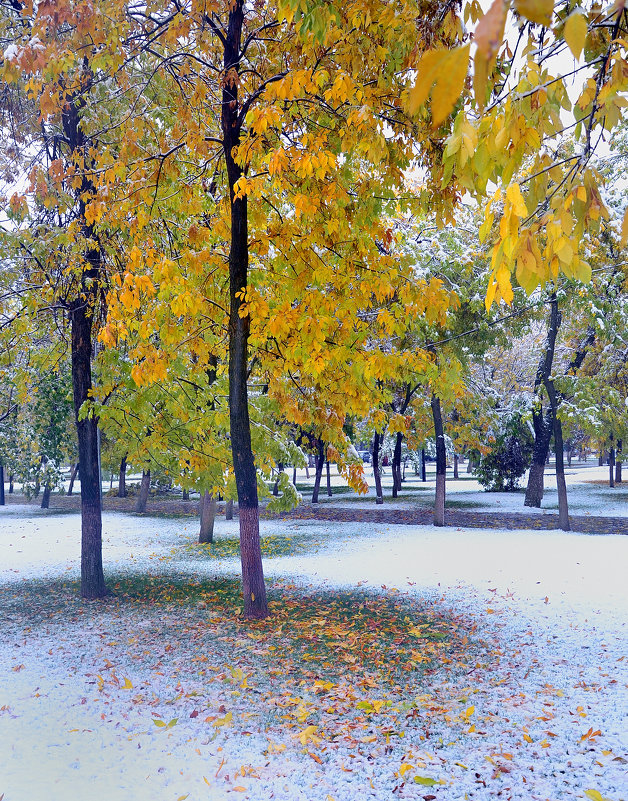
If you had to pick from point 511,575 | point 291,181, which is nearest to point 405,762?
point 291,181

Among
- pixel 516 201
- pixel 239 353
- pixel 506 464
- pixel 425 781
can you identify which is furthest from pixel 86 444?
pixel 506 464

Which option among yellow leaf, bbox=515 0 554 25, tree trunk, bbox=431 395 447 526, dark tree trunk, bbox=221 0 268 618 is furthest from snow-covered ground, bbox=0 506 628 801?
tree trunk, bbox=431 395 447 526

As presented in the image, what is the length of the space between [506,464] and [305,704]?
84.3 ft

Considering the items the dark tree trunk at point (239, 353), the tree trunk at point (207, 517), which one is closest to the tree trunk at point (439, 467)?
the tree trunk at point (207, 517)

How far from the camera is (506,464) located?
94.7 ft

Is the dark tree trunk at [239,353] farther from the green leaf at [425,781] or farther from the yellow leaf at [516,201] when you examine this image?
the yellow leaf at [516,201]

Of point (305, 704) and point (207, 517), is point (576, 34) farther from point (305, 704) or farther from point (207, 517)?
point (207, 517)

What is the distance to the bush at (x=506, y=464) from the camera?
92.3 feet

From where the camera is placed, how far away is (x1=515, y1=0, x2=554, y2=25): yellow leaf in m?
1.28

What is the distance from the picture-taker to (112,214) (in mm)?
6996

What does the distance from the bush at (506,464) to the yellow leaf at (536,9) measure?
27.0 m

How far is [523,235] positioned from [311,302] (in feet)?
14.2

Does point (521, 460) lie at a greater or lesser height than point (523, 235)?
lesser

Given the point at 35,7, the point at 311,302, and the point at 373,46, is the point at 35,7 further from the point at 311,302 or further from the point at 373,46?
the point at 311,302
